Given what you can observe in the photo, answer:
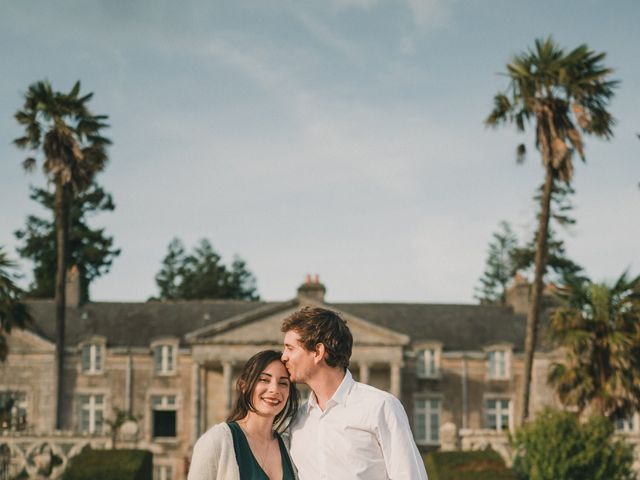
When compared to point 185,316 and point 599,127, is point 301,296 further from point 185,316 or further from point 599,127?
point 599,127

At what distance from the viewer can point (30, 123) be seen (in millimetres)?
31594

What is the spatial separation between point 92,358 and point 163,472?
5665mm

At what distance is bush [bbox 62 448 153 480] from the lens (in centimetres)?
2022

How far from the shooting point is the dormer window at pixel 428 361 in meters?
41.2

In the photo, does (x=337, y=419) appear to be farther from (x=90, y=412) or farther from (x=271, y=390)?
(x=90, y=412)

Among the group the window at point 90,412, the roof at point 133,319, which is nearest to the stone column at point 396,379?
the roof at point 133,319

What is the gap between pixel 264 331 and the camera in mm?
40719

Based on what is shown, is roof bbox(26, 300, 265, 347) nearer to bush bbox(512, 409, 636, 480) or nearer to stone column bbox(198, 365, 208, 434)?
stone column bbox(198, 365, 208, 434)

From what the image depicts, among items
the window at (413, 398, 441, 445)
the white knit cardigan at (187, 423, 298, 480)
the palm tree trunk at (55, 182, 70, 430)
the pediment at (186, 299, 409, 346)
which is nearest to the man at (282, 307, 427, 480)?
the white knit cardigan at (187, 423, 298, 480)

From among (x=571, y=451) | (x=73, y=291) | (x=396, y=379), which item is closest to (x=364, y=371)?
(x=396, y=379)

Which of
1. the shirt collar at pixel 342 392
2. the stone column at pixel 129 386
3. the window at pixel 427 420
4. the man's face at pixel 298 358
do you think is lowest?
the window at pixel 427 420

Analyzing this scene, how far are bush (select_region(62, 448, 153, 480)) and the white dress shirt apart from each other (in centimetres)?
1660

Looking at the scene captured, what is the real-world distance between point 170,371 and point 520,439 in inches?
852

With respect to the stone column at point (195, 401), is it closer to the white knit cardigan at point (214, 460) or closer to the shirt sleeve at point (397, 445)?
the white knit cardigan at point (214, 460)
